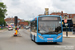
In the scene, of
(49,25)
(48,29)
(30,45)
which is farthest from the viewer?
(49,25)

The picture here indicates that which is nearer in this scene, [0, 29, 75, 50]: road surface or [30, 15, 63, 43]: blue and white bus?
[0, 29, 75, 50]: road surface

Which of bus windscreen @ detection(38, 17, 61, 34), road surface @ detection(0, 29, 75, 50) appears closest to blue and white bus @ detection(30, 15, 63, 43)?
bus windscreen @ detection(38, 17, 61, 34)

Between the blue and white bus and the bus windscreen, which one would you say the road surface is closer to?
the blue and white bus

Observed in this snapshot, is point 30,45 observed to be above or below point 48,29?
below

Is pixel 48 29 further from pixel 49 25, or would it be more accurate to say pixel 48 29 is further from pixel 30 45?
pixel 30 45

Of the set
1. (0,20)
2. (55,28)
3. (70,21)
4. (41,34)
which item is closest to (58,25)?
(55,28)

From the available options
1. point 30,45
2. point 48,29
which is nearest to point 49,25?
point 48,29

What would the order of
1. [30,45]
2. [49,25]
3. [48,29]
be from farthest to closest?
[49,25], [48,29], [30,45]

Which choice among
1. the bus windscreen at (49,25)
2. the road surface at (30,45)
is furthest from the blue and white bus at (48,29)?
the road surface at (30,45)

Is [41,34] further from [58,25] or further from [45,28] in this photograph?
[58,25]

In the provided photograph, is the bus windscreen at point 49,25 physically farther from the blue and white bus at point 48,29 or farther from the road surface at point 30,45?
the road surface at point 30,45

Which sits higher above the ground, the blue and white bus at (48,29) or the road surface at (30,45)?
the blue and white bus at (48,29)

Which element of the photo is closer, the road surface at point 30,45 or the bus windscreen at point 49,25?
the road surface at point 30,45

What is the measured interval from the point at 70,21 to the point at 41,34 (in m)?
40.8
